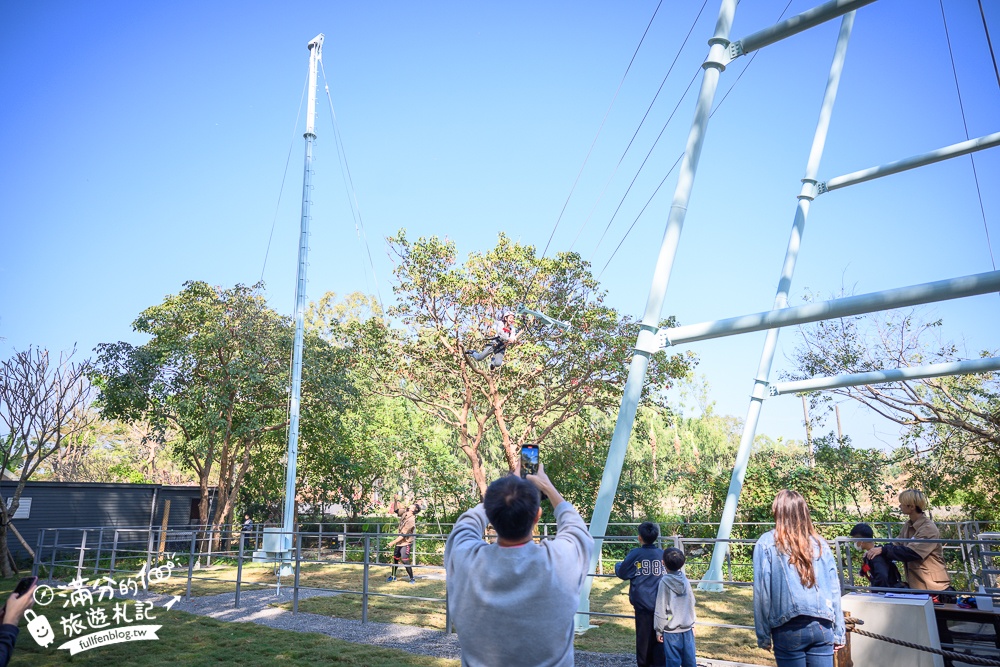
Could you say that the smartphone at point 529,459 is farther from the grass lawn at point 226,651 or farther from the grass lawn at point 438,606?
the grass lawn at point 438,606

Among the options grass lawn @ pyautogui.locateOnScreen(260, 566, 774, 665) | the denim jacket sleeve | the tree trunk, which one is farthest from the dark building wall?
the denim jacket sleeve

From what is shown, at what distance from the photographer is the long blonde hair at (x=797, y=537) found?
9.98 feet

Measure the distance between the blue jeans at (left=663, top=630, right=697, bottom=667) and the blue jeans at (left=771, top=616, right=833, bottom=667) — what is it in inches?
76.1

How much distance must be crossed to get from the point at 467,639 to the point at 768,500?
58.6 ft

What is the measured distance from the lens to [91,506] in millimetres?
18922

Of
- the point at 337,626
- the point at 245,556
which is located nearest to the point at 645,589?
the point at 337,626

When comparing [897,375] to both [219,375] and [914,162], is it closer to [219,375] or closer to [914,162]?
[914,162]

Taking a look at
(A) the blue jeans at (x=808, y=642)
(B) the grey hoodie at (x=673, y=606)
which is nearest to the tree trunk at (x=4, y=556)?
(B) the grey hoodie at (x=673, y=606)

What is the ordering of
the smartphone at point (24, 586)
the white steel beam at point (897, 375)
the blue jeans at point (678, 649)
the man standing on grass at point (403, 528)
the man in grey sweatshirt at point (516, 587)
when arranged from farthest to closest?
the man standing on grass at point (403, 528) < the white steel beam at point (897, 375) < the blue jeans at point (678, 649) < the smartphone at point (24, 586) < the man in grey sweatshirt at point (516, 587)

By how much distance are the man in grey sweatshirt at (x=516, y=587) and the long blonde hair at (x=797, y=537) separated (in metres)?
1.51

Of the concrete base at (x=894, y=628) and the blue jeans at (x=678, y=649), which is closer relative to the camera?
the concrete base at (x=894, y=628)

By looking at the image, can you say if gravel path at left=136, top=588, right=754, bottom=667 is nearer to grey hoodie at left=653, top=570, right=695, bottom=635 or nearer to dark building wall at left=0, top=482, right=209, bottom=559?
grey hoodie at left=653, top=570, right=695, bottom=635

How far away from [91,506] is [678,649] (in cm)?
1938

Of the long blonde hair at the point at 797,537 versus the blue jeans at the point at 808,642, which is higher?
the long blonde hair at the point at 797,537
